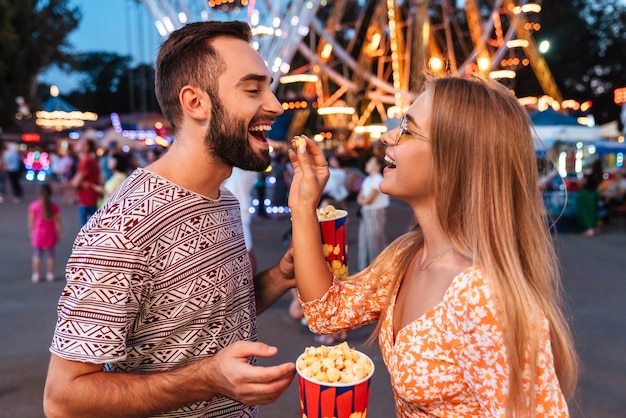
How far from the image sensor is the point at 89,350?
1400 millimetres

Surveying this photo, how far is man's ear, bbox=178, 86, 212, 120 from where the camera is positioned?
1.73 m

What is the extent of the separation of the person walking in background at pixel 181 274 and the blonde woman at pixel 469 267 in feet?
0.83

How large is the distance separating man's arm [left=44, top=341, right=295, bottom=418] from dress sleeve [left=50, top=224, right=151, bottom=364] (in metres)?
0.06

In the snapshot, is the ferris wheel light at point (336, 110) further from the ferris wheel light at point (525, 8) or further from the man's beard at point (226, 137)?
the man's beard at point (226, 137)

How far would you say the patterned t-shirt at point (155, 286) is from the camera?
4.66 feet

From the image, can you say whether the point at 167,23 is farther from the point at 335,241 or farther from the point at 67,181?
the point at 335,241

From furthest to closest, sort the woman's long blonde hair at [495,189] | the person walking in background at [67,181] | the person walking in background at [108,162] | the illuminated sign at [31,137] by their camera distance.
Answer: the illuminated sign at [31,137]
the person walking in background at [67,181]
the person walking in background at [108,162]
the woman's long blonde hair at [495,189]

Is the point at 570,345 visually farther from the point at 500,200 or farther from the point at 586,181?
the point at 586,181

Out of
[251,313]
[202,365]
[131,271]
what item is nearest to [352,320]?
[251,313]

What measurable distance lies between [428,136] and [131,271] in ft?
3.16

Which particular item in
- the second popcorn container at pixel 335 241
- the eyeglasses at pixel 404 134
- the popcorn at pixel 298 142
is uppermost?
the eyeglasses at pixel 404 134

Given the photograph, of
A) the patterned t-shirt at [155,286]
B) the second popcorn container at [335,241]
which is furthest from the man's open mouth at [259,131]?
the second popcorn container at [335,241]

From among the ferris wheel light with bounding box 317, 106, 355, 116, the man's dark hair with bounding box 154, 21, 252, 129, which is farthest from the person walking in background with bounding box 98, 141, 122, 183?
the ferris wheel light with bounding box 317, 106, 355, 116

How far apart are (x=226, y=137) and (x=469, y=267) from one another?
33.9 inches
